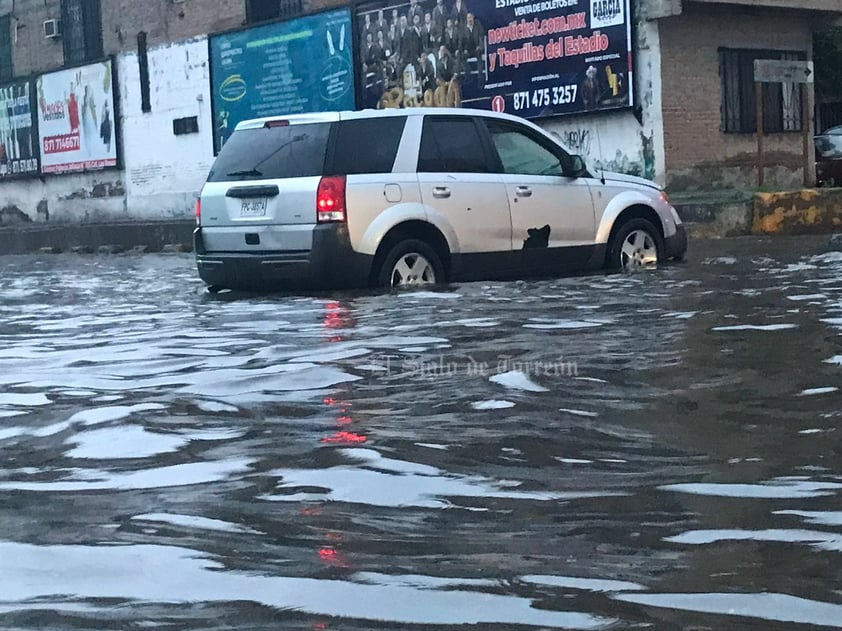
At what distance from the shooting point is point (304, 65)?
26.9 metres

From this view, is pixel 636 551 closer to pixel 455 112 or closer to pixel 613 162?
pixel 455 112

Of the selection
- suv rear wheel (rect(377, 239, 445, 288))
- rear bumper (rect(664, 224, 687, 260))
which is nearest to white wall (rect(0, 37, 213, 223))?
rear bumper (rect(664, 224, 687, 260))

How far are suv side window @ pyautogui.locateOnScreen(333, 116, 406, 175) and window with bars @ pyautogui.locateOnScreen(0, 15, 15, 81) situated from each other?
88.6ft

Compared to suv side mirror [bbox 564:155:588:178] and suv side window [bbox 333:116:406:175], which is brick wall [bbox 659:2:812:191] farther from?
suv side window [bbox 333:116:406:175]

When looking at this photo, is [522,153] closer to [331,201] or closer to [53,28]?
[331,201]

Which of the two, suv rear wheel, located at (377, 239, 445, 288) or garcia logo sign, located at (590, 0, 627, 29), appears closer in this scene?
suv rear wheel, located at (377, 239, 445, 288)

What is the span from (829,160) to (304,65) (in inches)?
390

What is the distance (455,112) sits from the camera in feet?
39.0

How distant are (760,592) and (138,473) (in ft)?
7.67

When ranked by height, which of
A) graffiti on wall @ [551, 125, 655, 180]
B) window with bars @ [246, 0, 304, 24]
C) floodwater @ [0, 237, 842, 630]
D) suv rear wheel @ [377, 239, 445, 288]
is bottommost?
floodwater @ [0, 237, 842, 630]

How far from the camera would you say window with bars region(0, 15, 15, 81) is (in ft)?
119

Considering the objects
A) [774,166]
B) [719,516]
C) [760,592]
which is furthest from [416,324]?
[774,166]

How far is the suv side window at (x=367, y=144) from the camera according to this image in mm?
11273

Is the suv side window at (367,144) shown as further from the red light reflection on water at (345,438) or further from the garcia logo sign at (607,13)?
the garcia logo sign at (607,13)
